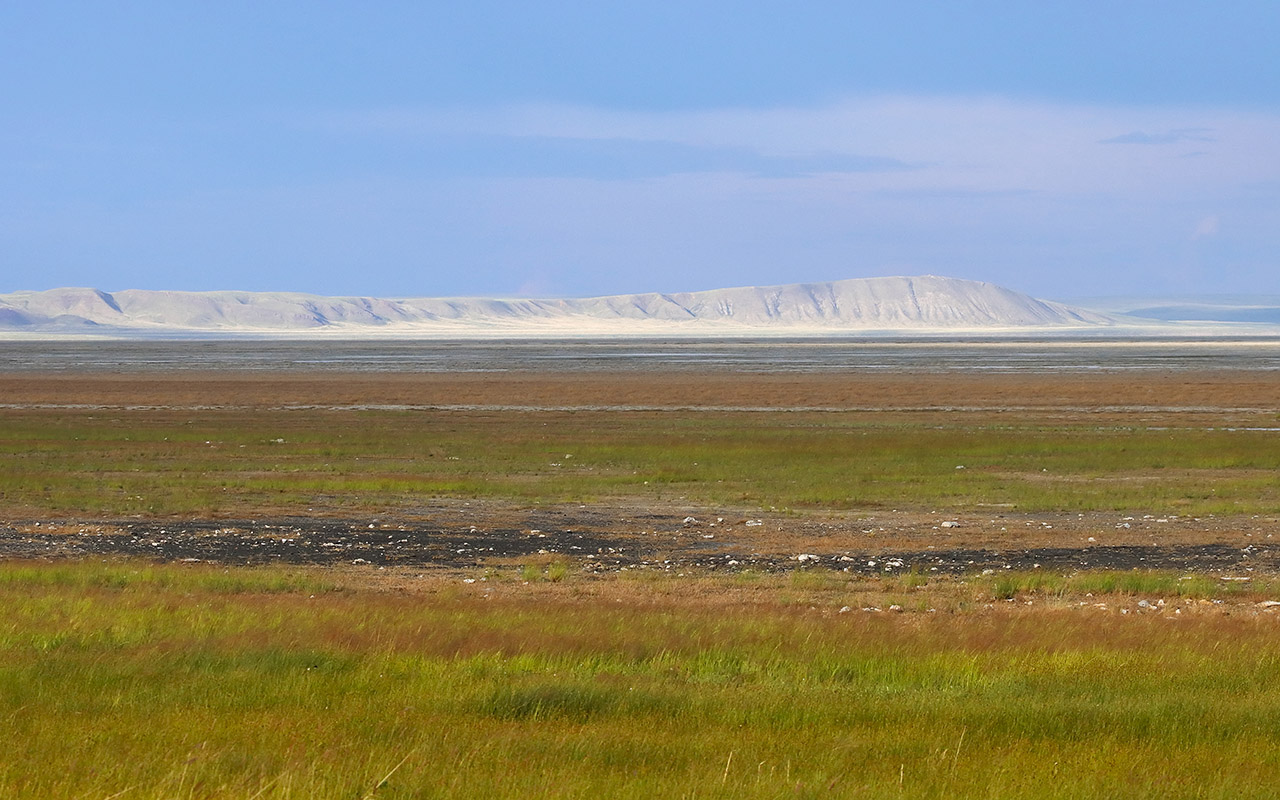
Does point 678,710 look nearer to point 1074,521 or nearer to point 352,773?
point 352,773

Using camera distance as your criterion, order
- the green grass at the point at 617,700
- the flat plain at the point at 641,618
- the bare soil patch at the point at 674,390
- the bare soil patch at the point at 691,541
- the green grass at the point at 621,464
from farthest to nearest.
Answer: the bare soil patch at the point at 674,390
the green grass at the point at 621,464
the bare soil patch at the point at 691,541
the flat plain at the point at 641,618
the green grass at the point at 617,700

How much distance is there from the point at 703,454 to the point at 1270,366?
242 ft

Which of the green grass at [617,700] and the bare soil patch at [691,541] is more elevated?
the green grass at [617,700]

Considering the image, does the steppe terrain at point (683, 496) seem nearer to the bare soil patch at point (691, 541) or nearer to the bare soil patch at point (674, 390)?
the bare soil patch at point (691, 541)

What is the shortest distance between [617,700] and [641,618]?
3.67 meters

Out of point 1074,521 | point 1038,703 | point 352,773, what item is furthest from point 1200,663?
point 1074,521

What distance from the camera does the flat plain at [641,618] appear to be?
754 centimetres

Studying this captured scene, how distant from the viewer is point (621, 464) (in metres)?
32.5

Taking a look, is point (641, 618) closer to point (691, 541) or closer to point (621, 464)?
point (691, 541)

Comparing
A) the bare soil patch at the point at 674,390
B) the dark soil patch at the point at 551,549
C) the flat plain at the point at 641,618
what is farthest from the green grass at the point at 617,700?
the bare soil patch at the point at 674,390

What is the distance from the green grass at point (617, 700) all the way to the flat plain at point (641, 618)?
41mm

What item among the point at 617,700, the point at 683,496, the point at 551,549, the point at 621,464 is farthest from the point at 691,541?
the point at 621,464

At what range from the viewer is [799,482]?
2844 cm

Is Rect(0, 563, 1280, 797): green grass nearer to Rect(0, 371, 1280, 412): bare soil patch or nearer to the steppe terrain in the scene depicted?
the steppe terrain
